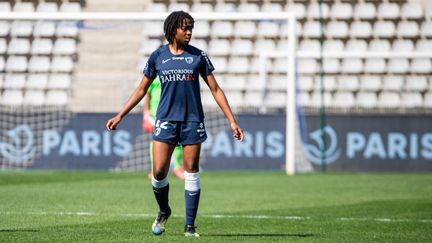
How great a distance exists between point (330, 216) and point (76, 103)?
36.8ft

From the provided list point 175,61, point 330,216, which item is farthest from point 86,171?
point 175,61

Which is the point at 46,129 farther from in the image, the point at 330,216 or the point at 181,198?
the point at 330,216

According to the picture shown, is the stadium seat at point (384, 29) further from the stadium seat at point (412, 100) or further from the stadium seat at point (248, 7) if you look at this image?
the stadium seat at point (248, 7)

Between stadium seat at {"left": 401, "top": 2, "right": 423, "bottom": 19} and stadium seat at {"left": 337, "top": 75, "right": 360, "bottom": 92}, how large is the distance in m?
2.15

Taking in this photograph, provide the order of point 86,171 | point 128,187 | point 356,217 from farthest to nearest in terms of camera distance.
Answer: point 86,171
point 128,187
point 356,217

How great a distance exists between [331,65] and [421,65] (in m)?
2.11

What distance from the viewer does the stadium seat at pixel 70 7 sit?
78.3ft

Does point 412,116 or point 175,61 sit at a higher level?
point 175,61

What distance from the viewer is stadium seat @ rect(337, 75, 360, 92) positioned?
80.2ft

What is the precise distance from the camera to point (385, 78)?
81.3 feet

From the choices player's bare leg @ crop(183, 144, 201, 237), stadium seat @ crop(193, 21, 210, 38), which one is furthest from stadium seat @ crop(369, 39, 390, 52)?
player's bare leg @ crop(183, 144, 201, 237)

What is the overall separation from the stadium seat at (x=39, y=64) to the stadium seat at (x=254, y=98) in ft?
14.6

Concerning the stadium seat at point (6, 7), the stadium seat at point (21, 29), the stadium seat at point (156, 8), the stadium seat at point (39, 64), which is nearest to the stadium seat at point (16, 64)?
the stadium seat at point (39, 64)

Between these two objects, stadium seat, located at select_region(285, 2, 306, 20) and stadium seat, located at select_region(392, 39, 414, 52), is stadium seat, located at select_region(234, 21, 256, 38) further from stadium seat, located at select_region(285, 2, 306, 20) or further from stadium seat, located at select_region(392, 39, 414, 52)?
stadium seat, located at select_region(392, 39, 414, 52)
